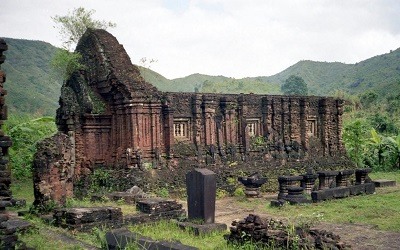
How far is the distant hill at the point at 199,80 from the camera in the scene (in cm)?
4678

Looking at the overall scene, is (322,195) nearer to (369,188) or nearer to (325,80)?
(369,188)

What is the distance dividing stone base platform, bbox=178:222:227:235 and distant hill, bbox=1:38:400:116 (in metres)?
28.5

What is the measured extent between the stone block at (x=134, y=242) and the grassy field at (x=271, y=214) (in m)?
0.37

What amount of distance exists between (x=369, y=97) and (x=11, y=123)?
33.6 m

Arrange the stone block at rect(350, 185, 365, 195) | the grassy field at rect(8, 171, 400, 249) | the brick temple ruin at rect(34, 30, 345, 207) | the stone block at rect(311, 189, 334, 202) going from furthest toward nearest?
the stone block at rect(350, 185, 365, 195), the brick temple ruin at rect(34, 30, 345, 207), the stone block at rect(311, 189, 334, 202), the grassy field at rect(8, 171, 400, 249)

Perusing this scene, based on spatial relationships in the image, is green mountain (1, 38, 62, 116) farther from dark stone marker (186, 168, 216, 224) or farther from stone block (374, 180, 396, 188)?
dark stone marker (186, 168, 216, 224)

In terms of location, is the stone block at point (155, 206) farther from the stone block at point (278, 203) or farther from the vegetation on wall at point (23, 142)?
the vegetation on wall at point (23, 142)

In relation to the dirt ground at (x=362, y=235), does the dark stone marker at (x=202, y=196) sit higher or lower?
higher

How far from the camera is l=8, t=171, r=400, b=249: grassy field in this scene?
8.32m

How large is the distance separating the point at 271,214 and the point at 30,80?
1824 inches

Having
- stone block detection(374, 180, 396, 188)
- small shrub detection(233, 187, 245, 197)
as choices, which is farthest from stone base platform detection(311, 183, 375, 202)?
small shrub detection(233, 187, 245, 197)

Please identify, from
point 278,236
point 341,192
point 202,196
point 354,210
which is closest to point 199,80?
point 341,192

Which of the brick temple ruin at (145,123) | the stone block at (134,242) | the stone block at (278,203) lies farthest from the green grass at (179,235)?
the stone block at (278,203)

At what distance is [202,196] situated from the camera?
10219mm
